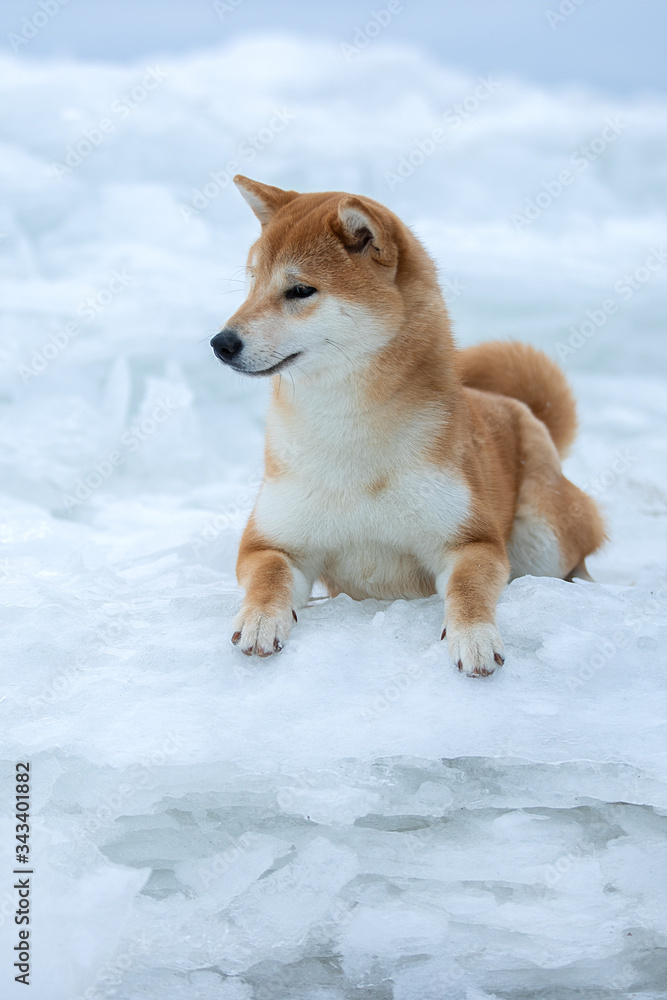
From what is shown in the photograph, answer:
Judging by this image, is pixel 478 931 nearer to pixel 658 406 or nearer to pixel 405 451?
pixel 405 451

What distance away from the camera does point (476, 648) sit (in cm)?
265

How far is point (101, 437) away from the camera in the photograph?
671 cm

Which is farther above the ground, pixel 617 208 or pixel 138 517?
pixel 617 208

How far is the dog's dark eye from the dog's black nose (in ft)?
0.80

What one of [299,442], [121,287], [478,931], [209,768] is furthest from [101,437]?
[478,931]

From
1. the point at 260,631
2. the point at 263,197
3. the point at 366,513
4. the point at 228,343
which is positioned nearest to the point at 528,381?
the point at 263,197

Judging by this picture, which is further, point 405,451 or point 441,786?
point 405,451

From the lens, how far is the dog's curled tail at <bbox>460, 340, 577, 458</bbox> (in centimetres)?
473

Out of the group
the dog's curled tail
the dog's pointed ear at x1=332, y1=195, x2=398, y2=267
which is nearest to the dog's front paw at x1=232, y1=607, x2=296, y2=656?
the dog's pointed ear at x1=332, y1=195, x2=398, y2=267

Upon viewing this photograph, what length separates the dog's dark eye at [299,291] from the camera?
9.61 ft

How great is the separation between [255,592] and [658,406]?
6212mm

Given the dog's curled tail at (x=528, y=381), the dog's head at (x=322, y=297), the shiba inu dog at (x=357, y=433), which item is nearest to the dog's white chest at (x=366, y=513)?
the shiba inu dog at (x=357, y=433)

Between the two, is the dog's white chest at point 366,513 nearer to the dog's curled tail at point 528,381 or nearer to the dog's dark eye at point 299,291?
the dog's dark eye at point 299,291

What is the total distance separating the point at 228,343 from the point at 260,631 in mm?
892
